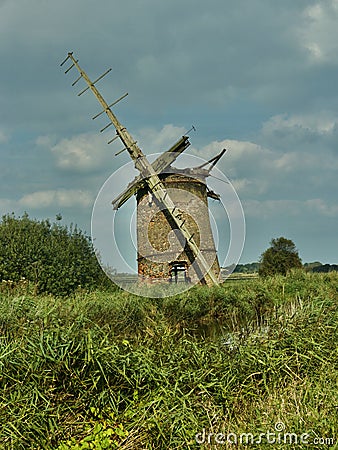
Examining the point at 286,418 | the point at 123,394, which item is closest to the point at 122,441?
the point at 123,394

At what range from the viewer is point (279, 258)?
2166 cm

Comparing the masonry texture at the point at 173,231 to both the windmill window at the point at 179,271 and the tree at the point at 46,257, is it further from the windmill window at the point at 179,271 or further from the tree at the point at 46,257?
the tree at the point at 46,257

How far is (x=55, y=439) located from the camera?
3820mm

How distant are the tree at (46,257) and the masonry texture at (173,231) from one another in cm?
152

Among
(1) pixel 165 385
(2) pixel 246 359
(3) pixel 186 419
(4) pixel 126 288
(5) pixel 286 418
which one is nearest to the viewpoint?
(5) pixel 286 418

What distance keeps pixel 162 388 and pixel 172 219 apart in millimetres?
10036

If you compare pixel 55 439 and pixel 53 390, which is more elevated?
pixel 53 390

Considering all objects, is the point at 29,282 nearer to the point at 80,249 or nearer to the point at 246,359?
the point at 80,249

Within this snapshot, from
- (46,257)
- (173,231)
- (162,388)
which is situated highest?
(173,231)

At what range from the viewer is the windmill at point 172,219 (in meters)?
14.0

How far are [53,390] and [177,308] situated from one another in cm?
699

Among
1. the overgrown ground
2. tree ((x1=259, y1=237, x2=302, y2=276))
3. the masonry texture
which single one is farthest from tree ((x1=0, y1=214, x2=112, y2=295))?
tree ((x1=259, y1=237, x2=302, y2=276))

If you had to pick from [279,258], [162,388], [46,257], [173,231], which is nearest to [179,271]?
[173,231]

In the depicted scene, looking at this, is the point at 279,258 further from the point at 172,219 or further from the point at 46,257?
the point at 46,257
